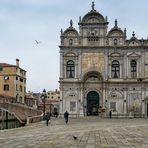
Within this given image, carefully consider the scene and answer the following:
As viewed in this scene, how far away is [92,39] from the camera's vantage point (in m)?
67.8

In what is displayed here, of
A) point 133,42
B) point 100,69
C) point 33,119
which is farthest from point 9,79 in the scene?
point 33,119

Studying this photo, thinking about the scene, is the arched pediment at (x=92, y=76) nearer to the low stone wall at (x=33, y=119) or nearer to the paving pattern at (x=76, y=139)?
the low stone wall at (x=33, y=119)

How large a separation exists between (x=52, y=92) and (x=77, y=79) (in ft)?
418

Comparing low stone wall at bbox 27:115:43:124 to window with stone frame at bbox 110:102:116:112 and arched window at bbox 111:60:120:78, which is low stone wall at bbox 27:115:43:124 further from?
arched window at bbox 111:60:120:78

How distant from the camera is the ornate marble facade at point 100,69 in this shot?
65.9 meters

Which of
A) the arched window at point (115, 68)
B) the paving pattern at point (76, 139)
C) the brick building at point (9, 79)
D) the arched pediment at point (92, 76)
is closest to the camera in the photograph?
the paving pattern at point (76, 139)

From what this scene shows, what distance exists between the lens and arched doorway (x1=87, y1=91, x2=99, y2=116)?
66.7 m

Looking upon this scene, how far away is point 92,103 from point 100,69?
609cm

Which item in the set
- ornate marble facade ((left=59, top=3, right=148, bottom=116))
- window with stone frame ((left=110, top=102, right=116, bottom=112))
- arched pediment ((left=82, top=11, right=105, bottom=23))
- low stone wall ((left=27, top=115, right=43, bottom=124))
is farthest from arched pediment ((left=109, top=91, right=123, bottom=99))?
low stone wall ((left=27, top=115, right=43, bottom=124))

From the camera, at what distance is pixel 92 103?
66.9 meters

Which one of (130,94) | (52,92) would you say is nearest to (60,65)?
(130,94)

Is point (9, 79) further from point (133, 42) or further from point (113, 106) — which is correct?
point (133, 42)

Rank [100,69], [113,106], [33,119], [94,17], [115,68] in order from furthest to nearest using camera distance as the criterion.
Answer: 1. [94,17]
2. [115,68]
3. [100,69]
4. [113,106]
5. [33,119]

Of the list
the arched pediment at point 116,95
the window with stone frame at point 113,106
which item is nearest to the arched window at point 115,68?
the arched pediment at point 116,95
